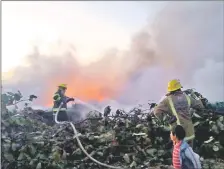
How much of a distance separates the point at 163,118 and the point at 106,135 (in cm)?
59

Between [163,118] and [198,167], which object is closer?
[198,167]

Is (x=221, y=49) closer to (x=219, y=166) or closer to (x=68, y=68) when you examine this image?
(x=219, y=166)

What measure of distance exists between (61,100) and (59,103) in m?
0.03

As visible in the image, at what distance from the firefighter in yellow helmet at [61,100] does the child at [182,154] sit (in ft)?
3.83

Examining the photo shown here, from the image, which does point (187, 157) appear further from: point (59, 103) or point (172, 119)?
point (59, 103)

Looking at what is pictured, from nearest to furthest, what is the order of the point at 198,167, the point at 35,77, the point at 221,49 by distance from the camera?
1. the point at 198,167
2. the point at 221,49
3. the point at 35,77

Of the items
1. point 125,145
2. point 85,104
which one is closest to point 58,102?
point 85,104

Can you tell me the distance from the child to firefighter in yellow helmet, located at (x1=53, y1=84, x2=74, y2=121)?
3.83 ft

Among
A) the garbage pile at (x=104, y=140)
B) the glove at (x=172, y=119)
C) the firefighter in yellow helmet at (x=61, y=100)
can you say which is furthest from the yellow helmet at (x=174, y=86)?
the firefighter in yellow helmet at (x=61, y=100)

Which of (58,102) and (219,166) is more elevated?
(58,102)

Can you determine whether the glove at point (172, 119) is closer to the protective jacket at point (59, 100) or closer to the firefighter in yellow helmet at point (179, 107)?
the firefighter in yellow helmet at point (179, 107)

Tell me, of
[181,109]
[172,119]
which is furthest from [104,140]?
[181,109]

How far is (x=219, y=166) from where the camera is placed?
506cm

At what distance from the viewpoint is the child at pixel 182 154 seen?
186 inches
